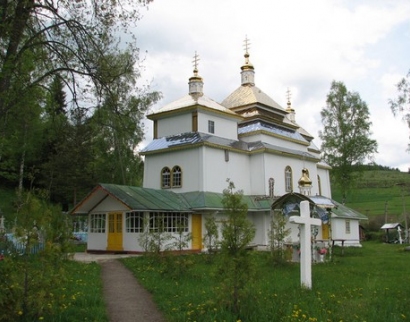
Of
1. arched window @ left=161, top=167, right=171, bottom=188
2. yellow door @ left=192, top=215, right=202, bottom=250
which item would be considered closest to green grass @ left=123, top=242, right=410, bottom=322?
yellow door @ left=192, top=215, right=202, bottom=250

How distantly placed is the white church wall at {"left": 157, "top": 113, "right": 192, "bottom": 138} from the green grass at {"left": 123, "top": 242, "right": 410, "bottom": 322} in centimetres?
1172

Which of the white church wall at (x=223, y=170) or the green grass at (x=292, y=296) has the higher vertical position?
the white church wall at (x=223, y=170)

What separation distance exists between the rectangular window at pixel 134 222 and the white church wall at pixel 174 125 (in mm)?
5986

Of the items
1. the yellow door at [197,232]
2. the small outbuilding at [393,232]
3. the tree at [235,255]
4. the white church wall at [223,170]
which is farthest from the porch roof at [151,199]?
the small outbuilding at [393,232]

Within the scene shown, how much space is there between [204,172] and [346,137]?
53.5ft

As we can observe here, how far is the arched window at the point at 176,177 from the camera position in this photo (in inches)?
910

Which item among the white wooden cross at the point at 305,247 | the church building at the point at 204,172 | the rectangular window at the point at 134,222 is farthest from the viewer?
the church building at the point at 204,172

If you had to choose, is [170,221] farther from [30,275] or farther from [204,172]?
[30,275]

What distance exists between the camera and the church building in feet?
65.6

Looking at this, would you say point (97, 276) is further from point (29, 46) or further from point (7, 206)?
point (7, 206)

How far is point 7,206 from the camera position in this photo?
34.2 metres

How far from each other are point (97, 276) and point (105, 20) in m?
6.48

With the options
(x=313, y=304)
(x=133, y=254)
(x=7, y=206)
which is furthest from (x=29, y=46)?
(x=7, y=206)

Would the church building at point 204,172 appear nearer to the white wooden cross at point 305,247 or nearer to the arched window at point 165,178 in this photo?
the arched window at point 165,178
